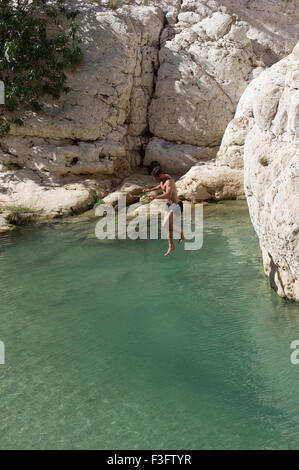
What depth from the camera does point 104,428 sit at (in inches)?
219

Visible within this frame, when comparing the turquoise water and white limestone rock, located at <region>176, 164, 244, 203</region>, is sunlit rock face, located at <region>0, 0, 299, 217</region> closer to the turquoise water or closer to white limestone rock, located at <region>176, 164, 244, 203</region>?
white limestone rock, located at <region>176, 164, 244, 203</region>

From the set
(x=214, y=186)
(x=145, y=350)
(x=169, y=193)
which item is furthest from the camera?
(x=214, y=186)

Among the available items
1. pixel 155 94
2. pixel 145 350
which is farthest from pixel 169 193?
pixel 155 94

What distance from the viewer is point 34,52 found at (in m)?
15.8

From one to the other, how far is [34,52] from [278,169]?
430 inches

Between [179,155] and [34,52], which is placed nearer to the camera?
[34,52]

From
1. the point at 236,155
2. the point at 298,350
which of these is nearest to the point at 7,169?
the point at 236,155

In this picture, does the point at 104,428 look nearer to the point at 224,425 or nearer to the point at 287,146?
the point at 224,425

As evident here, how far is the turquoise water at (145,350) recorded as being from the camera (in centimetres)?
552

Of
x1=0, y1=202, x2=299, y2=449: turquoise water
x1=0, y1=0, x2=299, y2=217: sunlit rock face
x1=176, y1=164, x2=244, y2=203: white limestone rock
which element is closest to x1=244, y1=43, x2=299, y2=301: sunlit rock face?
x1=0, y1=202, x2=299, y2=449: turquoise water

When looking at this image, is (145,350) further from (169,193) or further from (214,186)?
(214,186)

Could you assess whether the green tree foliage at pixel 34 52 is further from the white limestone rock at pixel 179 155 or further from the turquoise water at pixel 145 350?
the turquoise water at pixel 145 350

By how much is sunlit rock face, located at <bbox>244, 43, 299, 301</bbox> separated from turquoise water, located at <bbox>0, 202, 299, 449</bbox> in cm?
104
